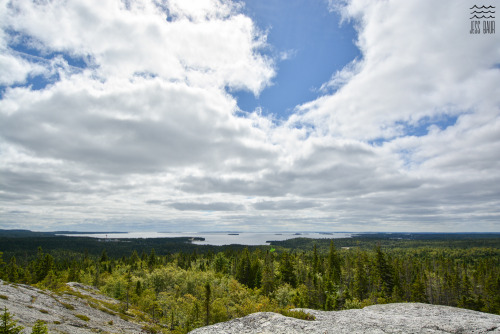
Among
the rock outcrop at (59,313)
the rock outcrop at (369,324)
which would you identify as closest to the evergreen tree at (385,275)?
the rock outcrop at (369,324)

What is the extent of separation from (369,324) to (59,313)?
39125 mm

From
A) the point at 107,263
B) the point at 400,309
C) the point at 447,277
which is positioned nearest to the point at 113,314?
the point at 400,309

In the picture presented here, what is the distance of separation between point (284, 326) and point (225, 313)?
110 feet

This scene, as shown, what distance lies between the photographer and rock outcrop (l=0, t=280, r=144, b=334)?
1103 inches

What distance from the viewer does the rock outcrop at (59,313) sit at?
28.0 m

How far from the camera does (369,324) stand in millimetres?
13453

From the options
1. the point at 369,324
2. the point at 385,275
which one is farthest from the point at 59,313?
the point at 385,275

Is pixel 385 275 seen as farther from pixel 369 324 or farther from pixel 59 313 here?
pixel 59 313

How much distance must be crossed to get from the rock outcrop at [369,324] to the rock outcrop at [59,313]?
2207 centimetres

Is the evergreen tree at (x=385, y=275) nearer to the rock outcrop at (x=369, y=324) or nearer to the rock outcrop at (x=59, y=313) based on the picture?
the rock outcrop at (x=369, y=324)

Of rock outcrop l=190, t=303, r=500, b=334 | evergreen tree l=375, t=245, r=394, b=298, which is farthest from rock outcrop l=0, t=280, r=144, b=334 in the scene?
evergreen tree l=375, t=245, r=394, b=298

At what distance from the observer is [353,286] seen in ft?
270

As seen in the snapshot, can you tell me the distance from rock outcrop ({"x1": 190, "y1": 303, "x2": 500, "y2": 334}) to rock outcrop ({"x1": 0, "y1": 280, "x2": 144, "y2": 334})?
22071 millimetres

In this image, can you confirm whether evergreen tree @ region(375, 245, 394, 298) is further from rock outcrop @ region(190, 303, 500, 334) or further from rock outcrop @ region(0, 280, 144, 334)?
rock outcrop @ region(0, 280, 144, 334)
